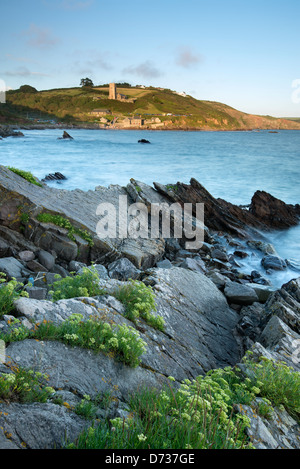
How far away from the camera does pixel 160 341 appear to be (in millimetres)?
6184

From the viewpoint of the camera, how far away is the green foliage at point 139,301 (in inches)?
247

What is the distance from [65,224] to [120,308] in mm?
6822

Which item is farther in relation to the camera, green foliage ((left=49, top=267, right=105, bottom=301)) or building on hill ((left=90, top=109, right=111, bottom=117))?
building on hill ((left=90, top=109, right=111, bottom=117))

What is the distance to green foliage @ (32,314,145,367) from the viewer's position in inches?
185

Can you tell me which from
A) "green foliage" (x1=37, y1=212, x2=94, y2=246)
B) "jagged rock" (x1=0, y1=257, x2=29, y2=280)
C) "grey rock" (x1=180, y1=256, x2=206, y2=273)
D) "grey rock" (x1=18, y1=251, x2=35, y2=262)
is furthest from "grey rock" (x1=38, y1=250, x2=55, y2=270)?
"grey rock" (x1=180, y1=256, x2=206, y2=273)

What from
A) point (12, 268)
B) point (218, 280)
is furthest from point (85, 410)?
point (218, 280)

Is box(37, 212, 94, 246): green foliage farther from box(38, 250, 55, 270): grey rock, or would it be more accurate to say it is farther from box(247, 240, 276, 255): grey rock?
box(247, 240, 276, 255): grey rock

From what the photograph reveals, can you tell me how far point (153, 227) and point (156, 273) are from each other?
6.91m

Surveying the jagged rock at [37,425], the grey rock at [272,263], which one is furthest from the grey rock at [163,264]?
the jagged rock at [37,425]

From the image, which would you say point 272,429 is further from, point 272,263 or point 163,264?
point 272,263

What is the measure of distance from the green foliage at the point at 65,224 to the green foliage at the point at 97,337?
7.34 m

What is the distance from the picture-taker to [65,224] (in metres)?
12.2

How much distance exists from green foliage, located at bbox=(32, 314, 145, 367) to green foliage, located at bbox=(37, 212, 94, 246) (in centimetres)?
734
